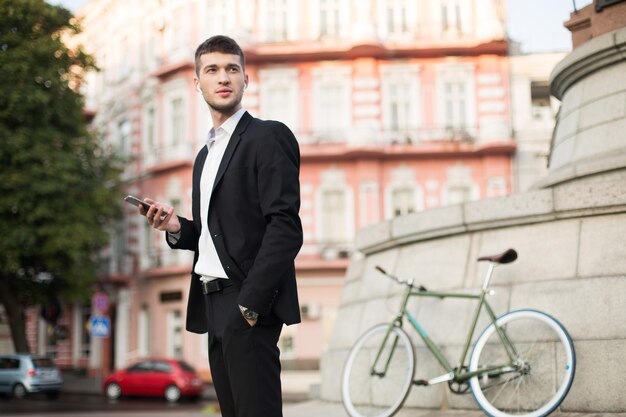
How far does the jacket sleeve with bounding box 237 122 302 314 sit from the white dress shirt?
0.20m

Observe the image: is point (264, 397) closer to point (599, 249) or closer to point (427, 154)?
point (599, 249)

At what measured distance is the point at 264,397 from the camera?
306 cm

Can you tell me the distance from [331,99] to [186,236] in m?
26.5

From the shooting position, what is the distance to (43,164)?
1039 inches

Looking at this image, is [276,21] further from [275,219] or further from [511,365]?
[275,219]

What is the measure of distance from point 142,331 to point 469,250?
26.9 meters

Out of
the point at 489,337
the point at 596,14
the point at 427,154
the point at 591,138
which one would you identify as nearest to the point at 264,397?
the point at 489,337

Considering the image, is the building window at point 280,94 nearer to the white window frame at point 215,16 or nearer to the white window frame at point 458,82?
→ the white window frame at point 215,16

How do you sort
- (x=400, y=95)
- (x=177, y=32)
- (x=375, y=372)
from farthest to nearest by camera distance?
1. (x=177, y=32)
2. (x=400, y=95)
3. (x=375, y=372)

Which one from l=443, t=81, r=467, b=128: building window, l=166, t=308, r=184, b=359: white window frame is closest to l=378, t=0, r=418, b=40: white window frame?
l=443, t=81, r=467, b=128: building window

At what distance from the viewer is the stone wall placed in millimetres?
5215

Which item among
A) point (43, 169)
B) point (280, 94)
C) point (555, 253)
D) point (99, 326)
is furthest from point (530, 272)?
point (280, 94)

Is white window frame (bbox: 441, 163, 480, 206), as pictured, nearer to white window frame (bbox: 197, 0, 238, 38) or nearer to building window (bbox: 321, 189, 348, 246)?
building window (bbox: 321, 189, 348, 246)

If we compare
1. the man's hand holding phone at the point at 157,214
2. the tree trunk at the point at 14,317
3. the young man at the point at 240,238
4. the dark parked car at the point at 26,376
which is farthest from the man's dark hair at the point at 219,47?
the tree trunk at the point at 14,317
